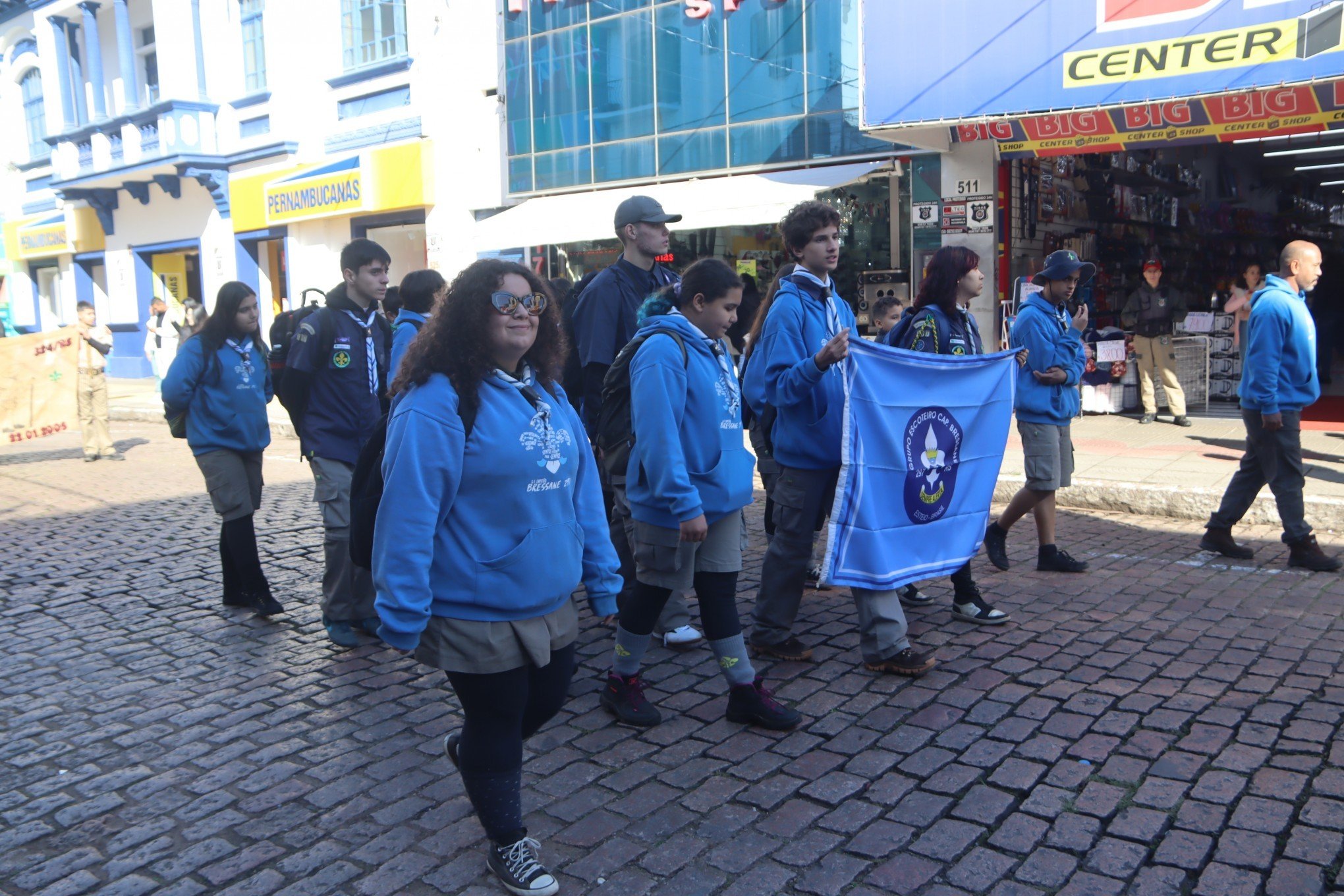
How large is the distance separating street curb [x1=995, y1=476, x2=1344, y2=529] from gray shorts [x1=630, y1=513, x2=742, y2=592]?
4223 millimetres

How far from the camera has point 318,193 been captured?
1925cm

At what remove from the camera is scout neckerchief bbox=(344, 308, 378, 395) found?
18.0 ft

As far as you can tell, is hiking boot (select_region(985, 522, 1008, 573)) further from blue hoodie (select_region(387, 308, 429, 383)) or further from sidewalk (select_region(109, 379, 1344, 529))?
blue hoodie (select_region(387, 308, 429, 383))

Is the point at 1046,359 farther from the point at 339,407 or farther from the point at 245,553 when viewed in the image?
the point at 245,553

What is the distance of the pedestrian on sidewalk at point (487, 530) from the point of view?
9.01ft

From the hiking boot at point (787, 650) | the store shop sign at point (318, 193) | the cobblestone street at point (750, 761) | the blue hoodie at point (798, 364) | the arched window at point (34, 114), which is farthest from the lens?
the arched window at point (34, 114)

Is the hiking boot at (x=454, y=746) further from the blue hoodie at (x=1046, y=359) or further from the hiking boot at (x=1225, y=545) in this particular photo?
the hiking boot at (x=1225, y=545)

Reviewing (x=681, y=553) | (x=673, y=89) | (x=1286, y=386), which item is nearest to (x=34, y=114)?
(x=673, y=89)

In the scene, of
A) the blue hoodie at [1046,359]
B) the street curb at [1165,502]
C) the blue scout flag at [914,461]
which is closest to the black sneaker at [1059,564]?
the blue hoodie at [1046,359]

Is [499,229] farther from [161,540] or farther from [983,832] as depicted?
→ [983,832]

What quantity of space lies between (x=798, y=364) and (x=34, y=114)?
3006 cm

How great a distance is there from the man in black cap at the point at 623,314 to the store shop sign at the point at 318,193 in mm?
14677

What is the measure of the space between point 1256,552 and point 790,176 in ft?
29.0

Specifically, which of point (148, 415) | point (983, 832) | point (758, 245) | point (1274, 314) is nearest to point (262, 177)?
point (148, 415)
